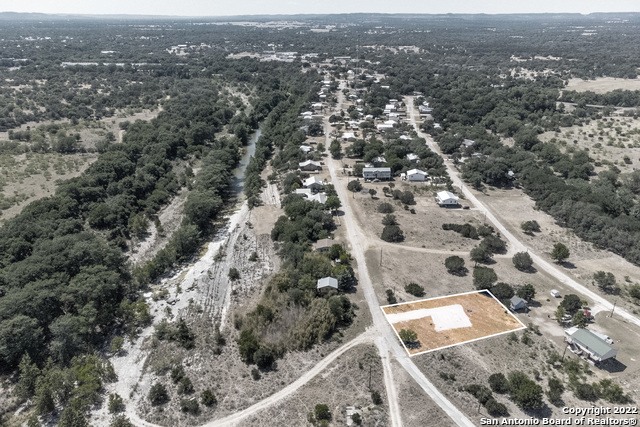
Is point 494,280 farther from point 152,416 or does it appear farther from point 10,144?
point 10,144

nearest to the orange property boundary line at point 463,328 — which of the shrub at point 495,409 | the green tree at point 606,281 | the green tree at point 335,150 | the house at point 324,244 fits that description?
the shrub at point 495,409

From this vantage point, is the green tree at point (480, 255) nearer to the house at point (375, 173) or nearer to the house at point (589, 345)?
the house at point (589, 345)

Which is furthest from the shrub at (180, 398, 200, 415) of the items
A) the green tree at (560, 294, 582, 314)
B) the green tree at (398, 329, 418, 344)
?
the green tree at (560, 294, 582, 314)

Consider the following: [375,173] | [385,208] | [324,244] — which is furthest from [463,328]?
[375,173]

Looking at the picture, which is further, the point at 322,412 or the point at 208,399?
the point at 208,399

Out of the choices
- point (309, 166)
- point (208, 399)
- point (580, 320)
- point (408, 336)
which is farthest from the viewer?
point (309, 166)

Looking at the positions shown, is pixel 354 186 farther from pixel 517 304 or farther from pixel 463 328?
pixel 463 328
